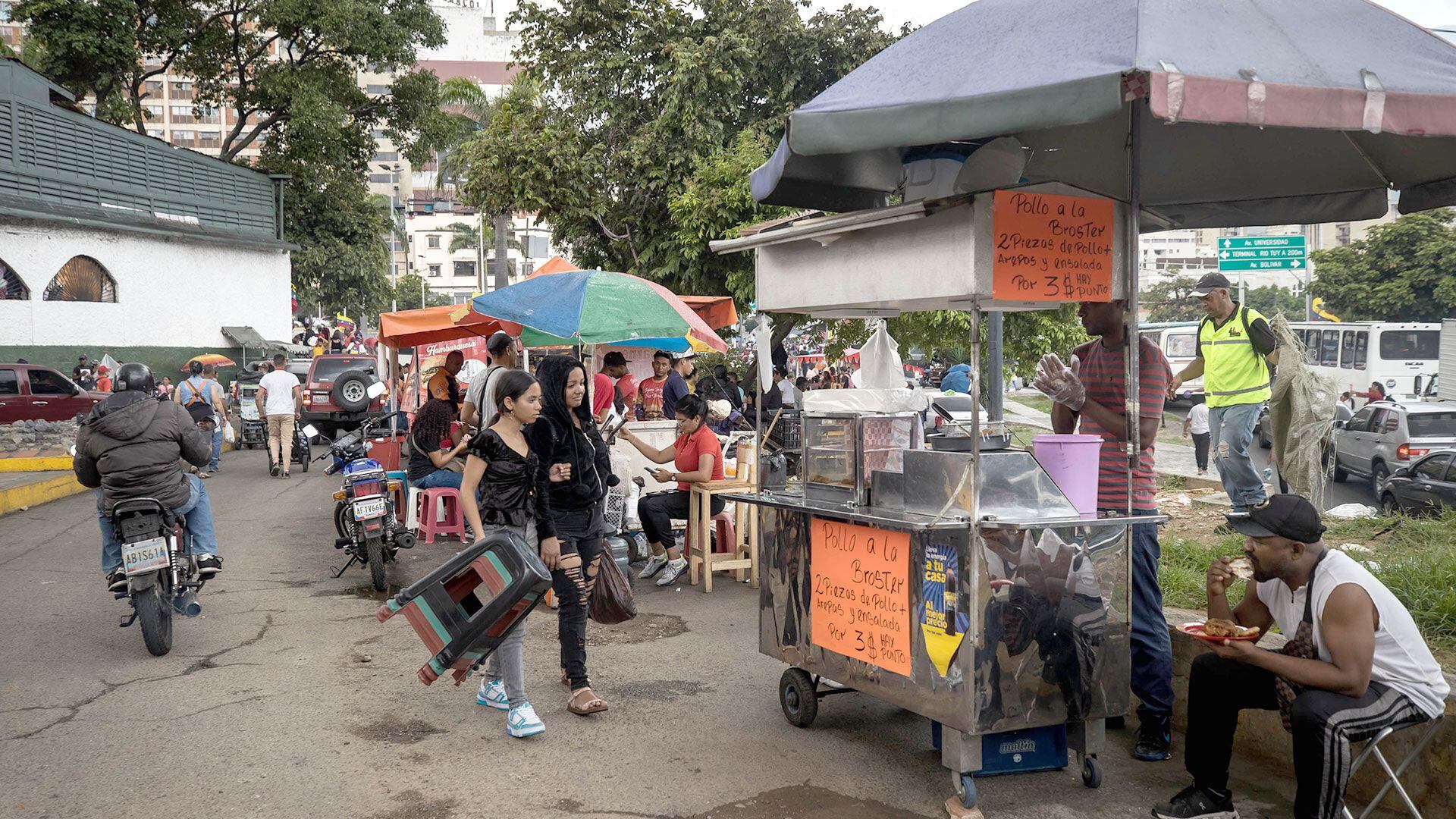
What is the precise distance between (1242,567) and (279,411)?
1465cm

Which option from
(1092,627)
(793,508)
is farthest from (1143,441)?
(793,508)

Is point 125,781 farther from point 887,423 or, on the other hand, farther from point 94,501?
point 94,501

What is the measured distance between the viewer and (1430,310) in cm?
4178

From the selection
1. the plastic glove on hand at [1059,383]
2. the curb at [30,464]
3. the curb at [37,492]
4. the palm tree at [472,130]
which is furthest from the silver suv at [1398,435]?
the palm tree at [472,130]

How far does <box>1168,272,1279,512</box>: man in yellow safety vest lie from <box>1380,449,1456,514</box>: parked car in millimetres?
5360

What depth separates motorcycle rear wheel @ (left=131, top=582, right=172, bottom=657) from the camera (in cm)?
657

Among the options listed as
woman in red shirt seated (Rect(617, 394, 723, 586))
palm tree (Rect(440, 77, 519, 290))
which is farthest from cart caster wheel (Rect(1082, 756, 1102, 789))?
palm tree (Rect(440, 77, 519, 290))

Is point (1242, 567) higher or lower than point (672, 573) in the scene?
higher

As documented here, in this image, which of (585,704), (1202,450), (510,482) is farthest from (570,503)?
(1202,450)

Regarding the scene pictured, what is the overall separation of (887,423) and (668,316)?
4888 millimetres

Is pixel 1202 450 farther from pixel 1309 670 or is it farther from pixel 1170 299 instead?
pixel 1170 299

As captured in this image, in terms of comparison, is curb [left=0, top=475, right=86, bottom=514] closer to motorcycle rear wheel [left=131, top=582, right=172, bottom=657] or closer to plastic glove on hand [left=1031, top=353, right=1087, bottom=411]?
motorcycle rear wheel [left=131, top=582, right=172, bottom=657]

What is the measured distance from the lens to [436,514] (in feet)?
34.7

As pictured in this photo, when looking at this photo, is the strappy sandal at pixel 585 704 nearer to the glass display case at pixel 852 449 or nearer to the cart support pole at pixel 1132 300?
the glass display case at pixel 852 449
